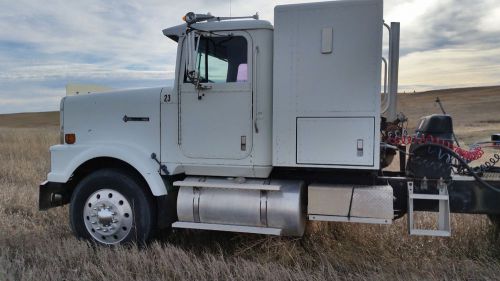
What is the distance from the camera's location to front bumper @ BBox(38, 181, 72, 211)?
563cm

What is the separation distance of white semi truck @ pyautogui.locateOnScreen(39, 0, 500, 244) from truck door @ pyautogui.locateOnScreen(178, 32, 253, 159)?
11 millimetres

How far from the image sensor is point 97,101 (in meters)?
5.61

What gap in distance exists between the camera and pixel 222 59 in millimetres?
5129

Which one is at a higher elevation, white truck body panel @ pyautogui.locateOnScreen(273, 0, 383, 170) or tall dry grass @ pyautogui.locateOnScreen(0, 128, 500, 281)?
white truck body panel @ pyautogui.locateOnScreen(273, 0, 383, 170)

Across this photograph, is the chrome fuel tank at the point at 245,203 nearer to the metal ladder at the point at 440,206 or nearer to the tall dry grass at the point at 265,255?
the tall dry grass at the point at 265,255

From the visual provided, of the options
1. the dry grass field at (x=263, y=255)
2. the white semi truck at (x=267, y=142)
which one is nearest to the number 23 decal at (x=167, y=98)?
the white semi truck at (x=267, y=142)

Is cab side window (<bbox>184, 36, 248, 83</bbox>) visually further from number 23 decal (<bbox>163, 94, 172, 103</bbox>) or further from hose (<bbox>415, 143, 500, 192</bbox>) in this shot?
hose (<bbox>415, 143, 500, 192</bbox>)

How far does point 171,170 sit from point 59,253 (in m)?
1.39

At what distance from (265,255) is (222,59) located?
2121mm

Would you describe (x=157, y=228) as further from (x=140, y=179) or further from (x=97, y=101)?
(x=97, y=101)

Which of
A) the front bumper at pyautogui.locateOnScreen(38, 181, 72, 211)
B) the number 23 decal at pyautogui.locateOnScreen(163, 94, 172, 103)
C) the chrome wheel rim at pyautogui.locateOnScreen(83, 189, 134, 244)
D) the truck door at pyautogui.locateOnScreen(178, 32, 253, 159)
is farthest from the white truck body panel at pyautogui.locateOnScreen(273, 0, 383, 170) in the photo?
the front bumper at pyautogui.locateOnScreen(38, 181, 72, 211)

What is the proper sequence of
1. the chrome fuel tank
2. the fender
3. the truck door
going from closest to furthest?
the chrome fuel tank, the truck door, the fender

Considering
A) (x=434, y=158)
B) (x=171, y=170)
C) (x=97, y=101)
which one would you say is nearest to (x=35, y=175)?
(x=97, y=101)

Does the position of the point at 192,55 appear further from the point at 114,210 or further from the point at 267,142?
the point at 114,210
